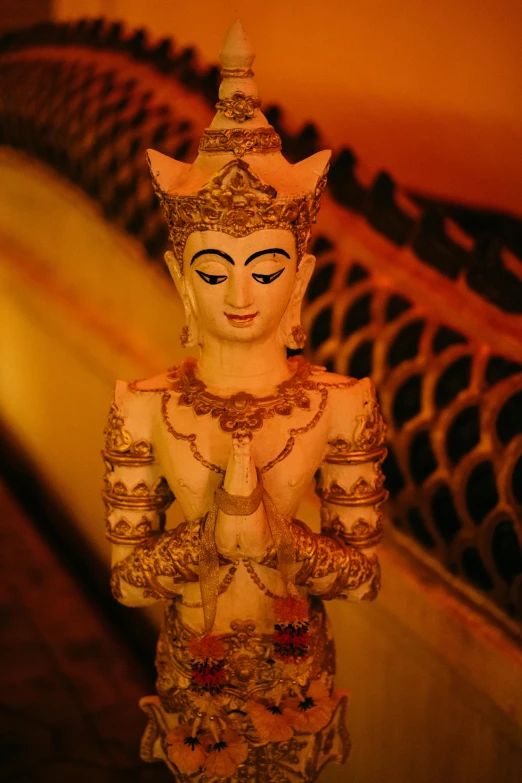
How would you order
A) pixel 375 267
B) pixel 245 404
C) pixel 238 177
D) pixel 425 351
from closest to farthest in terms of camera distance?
pixel 238 177 < pixel 245 404 < pixel 425 351 < pixel 375 267

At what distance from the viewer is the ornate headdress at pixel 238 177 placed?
45.9 inches

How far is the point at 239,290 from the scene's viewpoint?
119 cm

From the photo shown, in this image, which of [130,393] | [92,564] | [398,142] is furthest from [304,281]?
[92,564]

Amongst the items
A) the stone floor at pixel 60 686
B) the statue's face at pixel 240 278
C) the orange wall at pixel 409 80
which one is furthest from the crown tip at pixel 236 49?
the stone floor at pixel 60 686

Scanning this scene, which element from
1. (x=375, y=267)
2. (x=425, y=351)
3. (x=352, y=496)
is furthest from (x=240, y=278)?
(x=375, y=267)

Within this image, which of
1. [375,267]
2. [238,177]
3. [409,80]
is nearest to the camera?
[238,177]

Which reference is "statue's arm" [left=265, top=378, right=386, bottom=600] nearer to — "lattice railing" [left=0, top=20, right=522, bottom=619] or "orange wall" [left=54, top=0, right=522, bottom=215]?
"lattice railing" [left=0, top=20, right=522, bottom=619]

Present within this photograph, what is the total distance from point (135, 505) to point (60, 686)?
1.29 meters

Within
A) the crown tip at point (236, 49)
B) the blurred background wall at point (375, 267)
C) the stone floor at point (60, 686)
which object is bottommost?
the stone floor at point (60, 686)

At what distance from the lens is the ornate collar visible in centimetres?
126

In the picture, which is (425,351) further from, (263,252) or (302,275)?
(263,252)

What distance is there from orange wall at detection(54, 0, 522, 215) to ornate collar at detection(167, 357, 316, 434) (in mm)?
963

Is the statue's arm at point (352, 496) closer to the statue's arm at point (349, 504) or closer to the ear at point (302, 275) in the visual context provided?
the statue's arm at point (349, 504)

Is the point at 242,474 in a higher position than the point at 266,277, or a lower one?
lower
